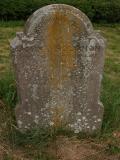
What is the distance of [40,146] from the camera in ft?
18.0

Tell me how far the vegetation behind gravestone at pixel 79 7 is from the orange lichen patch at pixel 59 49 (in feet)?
18.3

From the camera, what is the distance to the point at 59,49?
5.55m

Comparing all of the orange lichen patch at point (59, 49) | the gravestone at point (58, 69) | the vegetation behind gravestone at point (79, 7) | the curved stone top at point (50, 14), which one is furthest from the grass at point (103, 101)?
the vegetation behind gravestone at point (79, 7)

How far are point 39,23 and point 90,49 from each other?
2.01 feet

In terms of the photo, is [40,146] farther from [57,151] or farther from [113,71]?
[113,71]

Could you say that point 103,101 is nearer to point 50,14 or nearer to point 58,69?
point 58,69

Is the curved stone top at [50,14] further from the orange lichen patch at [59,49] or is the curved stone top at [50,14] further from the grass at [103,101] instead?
the grass at [103,101]

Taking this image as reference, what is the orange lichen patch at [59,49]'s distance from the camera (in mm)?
5457

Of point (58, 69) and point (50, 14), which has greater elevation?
point (50, 14)

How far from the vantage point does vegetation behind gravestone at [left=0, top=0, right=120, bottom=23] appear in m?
11.0

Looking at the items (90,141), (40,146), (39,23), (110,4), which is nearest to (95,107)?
(90,141)

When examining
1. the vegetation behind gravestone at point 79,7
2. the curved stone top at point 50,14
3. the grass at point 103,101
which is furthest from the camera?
the vegetation behind gravestone at point 79,7

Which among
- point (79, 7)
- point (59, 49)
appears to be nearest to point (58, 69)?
point (59, 49)

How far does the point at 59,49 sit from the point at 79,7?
6073 mm
